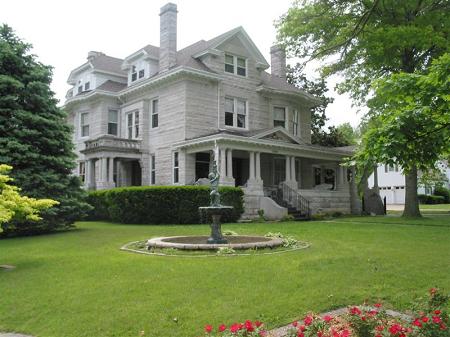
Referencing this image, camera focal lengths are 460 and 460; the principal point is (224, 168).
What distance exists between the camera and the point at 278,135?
2658 centimetres

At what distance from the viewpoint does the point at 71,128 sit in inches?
750

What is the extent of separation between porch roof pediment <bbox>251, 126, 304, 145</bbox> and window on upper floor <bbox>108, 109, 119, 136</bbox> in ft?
34.5

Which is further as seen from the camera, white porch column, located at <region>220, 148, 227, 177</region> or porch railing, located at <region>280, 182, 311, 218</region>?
porch railing, located at <region>280, 182, 311, 218</region>

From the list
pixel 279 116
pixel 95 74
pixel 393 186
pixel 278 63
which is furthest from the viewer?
pixel 393 186

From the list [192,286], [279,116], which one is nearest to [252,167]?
[279,116]

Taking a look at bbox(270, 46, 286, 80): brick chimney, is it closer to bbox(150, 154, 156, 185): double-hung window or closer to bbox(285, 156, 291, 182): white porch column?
bbox(285, 156, 291, 182): white porch column

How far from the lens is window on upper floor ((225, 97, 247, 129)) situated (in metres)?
27.2

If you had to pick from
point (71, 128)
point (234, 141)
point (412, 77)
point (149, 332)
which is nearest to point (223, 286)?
point (149, 332)

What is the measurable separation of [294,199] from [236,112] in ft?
20.6

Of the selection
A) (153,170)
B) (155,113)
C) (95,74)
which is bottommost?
(153,170)

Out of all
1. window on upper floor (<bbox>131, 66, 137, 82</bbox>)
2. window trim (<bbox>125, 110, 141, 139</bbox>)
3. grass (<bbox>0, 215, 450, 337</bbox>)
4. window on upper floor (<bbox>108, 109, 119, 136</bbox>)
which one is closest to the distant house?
window on upper floor (<bbox>131, 66, 137, 82</bbox>)

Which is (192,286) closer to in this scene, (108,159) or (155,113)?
(155,113)

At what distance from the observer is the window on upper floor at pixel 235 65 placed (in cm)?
2755

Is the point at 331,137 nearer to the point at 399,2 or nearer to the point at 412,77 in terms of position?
the point at 399,2
